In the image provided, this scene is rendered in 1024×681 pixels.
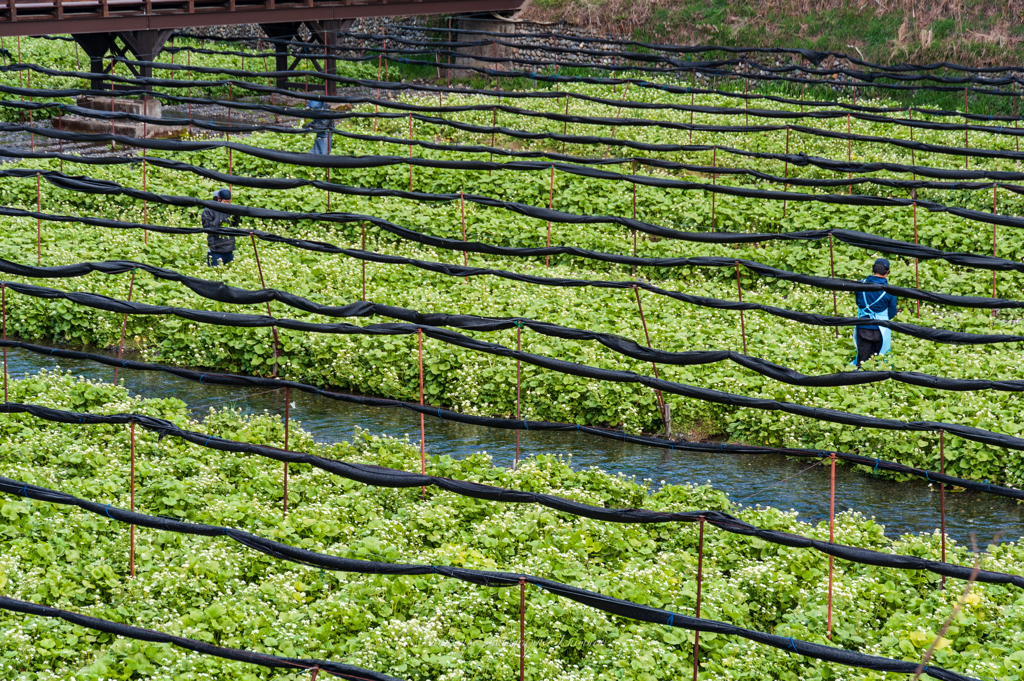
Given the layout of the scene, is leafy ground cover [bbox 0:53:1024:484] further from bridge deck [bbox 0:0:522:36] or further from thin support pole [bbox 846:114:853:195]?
bridge deck [bbox 0:0:522:36]

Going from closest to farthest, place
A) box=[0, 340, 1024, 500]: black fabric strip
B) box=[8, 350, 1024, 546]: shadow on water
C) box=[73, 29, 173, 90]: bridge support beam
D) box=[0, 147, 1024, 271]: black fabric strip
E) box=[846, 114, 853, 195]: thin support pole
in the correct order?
box=[0, 340, 1024, 500]: black fabric strip < box=[8, 350, 1024, 546]: shadow on water < box=[0, 147, 1024, 271]: black fabric strip < box=[846, 114, 853, 195]: thin support pole < box=[73, 29, 173, 90]: bridge support beam

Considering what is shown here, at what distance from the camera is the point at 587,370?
492 inches

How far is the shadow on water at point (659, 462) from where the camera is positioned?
12.6 m

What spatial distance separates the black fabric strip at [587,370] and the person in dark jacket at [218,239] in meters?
3.85

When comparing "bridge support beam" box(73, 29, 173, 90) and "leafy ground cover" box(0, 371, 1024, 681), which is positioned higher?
"bridge support beam" box(73, 29, 173, 90)

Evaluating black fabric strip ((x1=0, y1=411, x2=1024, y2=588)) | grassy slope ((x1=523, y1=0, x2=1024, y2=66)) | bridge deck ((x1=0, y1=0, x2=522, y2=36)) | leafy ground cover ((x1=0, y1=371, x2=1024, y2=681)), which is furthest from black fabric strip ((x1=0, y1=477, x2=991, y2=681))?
grassy slope ((x1=523, y1=0, x2=1024, y2=66))

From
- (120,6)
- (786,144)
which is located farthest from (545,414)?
(120,6)

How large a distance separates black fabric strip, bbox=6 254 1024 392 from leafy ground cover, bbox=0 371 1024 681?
1.53 metres

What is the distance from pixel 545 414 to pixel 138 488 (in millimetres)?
5229

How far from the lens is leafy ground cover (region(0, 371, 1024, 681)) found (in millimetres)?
8898

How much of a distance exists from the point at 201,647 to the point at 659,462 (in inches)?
279

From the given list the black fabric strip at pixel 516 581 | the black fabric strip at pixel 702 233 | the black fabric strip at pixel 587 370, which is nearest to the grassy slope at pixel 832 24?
the black fabric strip at pixel 702 233

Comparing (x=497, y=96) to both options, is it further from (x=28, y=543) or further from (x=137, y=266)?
(x=28, y=543)

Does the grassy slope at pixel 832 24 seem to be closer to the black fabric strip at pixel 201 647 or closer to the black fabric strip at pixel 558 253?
the black fabric strip at pixel 558 253
